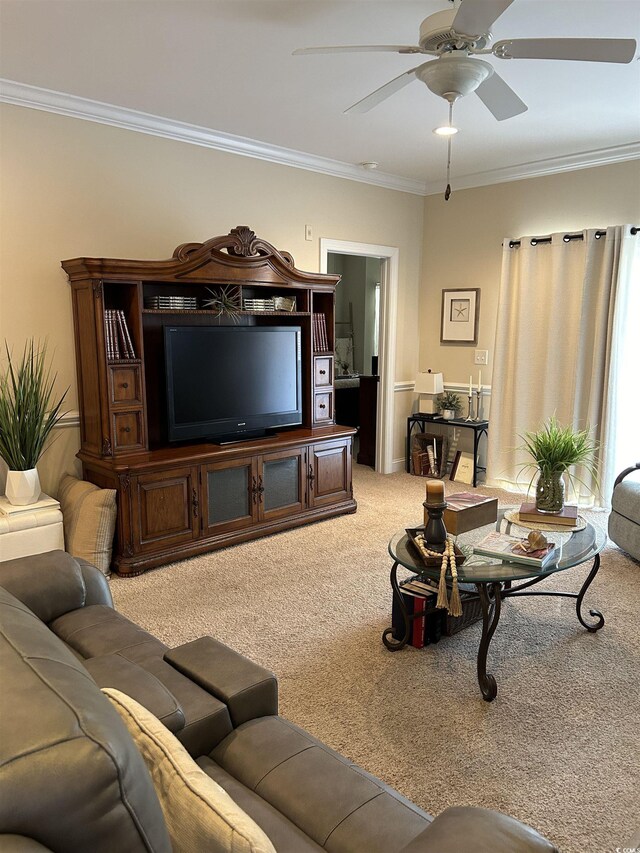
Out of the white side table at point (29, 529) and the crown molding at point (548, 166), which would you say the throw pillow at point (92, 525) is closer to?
the white side table at point (29, 529)

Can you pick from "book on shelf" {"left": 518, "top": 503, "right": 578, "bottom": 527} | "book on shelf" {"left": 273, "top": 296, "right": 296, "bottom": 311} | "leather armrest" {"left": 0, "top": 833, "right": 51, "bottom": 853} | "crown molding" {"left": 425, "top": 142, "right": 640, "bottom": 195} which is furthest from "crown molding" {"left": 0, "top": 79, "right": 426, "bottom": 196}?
"leather armrest" {"left": 0, "top": 833, "right": 51, "bottom": 853}

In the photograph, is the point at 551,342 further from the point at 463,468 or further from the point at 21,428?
the point at 21,428

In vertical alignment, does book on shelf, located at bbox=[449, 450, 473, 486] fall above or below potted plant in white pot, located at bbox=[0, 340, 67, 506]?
below

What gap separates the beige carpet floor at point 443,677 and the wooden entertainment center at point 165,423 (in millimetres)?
252

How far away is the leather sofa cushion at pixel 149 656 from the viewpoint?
150 cm

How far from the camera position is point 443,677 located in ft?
8.69

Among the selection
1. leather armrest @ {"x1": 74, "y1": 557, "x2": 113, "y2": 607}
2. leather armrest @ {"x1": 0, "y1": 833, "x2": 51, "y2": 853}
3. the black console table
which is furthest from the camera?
the black console table

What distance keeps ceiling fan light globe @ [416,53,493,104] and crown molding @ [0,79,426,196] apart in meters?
2.17

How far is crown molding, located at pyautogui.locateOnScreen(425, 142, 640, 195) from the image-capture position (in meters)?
4.62

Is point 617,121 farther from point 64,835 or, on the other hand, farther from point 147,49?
point 64,835

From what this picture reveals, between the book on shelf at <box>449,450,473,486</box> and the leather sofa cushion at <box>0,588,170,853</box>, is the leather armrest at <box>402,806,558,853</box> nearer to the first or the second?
the leather sofa cushion at <box>0,588,170,853</box>

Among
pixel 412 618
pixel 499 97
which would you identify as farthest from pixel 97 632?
pixel 499 97

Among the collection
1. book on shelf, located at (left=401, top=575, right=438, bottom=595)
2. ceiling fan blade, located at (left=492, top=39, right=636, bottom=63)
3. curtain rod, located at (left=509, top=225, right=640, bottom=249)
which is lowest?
book on shelf, located at (left=401, top=575, right=438, bottom=595)

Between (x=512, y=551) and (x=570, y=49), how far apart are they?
6.22 feet
